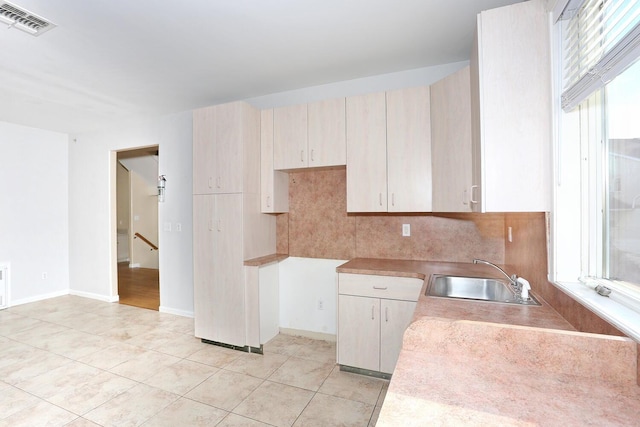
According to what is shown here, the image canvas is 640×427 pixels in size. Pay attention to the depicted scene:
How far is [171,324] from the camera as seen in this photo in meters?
3.67

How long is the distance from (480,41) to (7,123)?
19.3ft

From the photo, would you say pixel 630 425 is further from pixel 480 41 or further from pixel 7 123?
pixel 7 123

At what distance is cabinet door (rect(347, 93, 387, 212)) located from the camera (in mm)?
2623

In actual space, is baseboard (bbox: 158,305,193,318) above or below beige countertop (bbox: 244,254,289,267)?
below

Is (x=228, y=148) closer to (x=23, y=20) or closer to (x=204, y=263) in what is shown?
(x=204, y=263)

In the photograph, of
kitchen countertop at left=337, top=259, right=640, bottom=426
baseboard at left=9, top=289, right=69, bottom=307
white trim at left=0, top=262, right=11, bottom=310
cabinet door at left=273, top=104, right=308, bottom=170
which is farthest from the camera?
baseboard at left=9, top=289, right=69, bottom=307

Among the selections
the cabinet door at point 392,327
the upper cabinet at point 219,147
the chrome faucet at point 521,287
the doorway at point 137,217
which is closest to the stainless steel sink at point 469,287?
the chrome faucet at point 521,287

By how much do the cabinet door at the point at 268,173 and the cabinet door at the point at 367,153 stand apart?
2.75 ft

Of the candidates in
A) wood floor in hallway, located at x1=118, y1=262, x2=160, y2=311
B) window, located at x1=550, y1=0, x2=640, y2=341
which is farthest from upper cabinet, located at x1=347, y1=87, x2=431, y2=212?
wood floor in hallway, located at x1=118, y1=262, x2=160, y2=311

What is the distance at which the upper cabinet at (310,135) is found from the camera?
277 cm

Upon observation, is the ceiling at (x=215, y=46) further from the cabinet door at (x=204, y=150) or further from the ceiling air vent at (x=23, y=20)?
the cabinet door at (x=204, y=150)

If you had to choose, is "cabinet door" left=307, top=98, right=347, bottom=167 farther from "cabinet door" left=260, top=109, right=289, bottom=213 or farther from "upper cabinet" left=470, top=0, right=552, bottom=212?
"upper cabinet" left=470, top=0, right=552, bottom=212

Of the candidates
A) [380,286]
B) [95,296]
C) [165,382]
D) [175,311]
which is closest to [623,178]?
[380,286]

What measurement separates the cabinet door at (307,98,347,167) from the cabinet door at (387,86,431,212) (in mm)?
425
